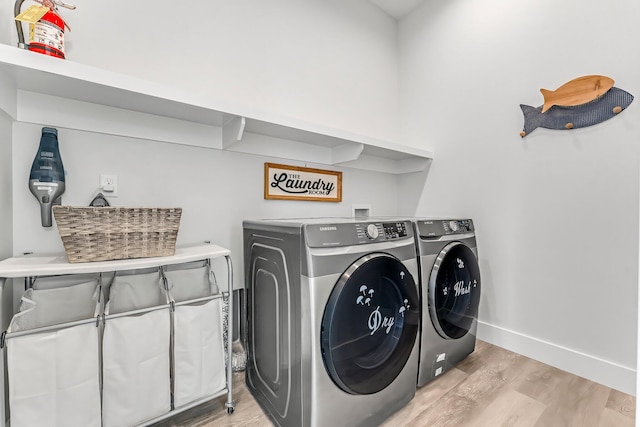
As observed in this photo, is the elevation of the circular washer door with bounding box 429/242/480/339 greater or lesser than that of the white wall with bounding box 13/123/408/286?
lesser

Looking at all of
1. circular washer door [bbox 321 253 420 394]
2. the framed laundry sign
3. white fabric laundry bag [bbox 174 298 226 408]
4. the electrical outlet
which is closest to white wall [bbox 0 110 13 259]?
the electrical outlet

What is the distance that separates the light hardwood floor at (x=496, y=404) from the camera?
127 cm

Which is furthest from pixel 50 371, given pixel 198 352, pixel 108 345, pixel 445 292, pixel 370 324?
pixel 445 292

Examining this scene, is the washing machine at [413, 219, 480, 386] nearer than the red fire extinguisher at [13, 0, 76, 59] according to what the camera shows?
No

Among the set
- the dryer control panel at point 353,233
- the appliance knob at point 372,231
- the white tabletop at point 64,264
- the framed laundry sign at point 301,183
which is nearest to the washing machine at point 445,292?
the dryer control panel at point 353,233

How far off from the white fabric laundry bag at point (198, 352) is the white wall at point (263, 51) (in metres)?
0.97

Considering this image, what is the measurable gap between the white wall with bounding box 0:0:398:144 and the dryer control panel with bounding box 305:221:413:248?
0.77 meters

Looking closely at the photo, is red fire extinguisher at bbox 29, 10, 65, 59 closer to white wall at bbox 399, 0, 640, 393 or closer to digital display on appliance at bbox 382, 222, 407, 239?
digital display on appliance at bbox 382, 222, 407, 239

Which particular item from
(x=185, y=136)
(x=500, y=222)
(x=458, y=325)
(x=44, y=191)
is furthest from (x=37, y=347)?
(x=500, y=222)

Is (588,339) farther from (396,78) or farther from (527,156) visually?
(396,78)

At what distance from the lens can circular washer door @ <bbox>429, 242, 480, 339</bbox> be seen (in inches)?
59.4

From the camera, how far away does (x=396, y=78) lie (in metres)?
2.67

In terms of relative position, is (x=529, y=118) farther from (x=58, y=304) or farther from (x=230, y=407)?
(x=58, y=304)

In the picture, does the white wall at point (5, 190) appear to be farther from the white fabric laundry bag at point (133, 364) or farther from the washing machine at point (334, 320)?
the washing machine at point (334, 320)
